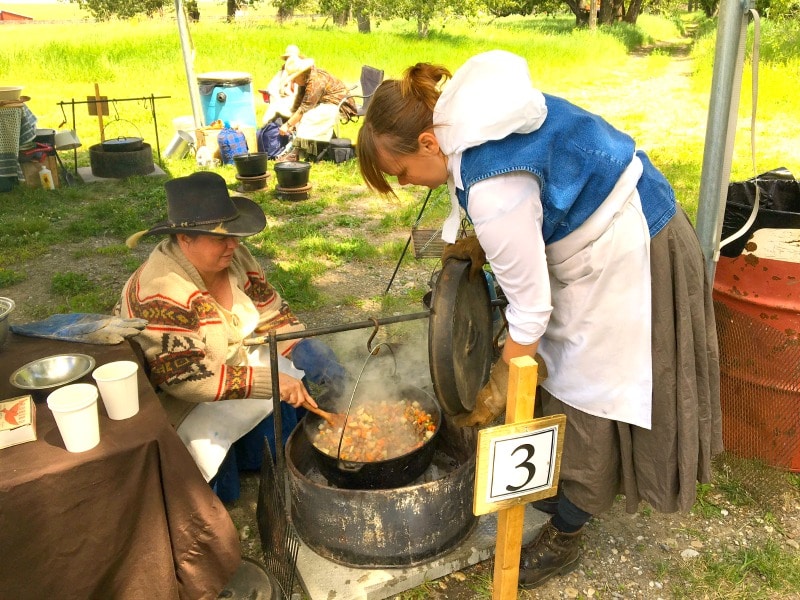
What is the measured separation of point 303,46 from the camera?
58.3ft

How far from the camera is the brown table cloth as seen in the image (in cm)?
168

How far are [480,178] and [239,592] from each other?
5.93 feet

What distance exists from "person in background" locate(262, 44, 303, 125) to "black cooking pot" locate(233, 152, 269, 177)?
208 cm

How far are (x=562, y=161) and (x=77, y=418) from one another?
1502mm

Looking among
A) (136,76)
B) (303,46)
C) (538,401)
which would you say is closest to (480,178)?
(538,401)

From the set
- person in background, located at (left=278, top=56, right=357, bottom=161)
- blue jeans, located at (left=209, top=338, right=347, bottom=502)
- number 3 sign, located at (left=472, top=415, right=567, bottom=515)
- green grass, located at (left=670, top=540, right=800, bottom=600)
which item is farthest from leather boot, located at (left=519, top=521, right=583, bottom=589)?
person in background, located at (left=278, top=56, right=357, bottom=161)

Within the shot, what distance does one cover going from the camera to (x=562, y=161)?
174 cm

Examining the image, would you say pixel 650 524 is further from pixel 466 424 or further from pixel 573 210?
pixel 573 210

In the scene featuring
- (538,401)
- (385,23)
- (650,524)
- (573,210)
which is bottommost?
(650,524)

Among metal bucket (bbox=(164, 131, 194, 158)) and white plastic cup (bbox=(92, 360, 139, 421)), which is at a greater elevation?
white plastic cup (bbox=(92, 360, 139, 421))

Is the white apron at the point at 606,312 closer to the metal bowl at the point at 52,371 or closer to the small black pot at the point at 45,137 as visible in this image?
the metal bowl at the point at 52,371

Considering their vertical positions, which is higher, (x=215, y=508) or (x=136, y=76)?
(x=136, y=76)

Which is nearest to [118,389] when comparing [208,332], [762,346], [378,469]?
[208,332]

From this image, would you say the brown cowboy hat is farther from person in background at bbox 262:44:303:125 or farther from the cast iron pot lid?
person in background at bbox 262:44:303:125
